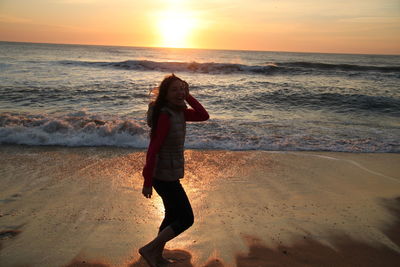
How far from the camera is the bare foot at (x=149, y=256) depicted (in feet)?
8.79

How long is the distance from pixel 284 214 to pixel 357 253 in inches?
37.3

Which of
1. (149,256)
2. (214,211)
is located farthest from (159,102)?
(214,211)

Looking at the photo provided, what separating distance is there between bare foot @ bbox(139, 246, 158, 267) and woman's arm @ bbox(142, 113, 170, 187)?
669 millimetres

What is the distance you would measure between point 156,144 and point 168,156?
0.59ft

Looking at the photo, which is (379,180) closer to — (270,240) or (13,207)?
(270,240)

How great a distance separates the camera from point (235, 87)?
17766 millimetres

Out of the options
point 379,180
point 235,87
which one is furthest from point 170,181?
point 235,87

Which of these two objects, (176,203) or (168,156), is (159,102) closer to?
(168,156)

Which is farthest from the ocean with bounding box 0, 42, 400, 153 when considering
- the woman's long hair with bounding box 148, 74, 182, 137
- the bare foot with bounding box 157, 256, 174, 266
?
the woman's long hair with bounding box 148, 74, 182, 137

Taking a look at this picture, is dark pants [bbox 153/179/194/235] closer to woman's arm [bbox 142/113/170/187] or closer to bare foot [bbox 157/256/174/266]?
woman's arm [bbox 142/113/170/187]

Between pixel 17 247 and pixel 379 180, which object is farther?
pixel 379 180

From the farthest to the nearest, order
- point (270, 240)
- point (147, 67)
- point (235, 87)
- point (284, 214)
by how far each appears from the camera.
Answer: point (147, 67)
point (235, 87)
point (284, 214)
point (270, 240)

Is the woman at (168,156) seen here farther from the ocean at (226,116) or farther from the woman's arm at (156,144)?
the ocean at (226,116)

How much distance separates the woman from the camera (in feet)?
8.09
